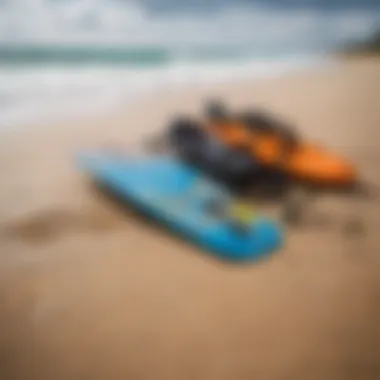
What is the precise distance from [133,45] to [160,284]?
28 cm

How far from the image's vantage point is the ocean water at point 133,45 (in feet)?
2.89

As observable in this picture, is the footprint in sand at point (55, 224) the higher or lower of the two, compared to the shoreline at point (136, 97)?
lower

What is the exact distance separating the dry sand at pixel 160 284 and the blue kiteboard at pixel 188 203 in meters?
0.02

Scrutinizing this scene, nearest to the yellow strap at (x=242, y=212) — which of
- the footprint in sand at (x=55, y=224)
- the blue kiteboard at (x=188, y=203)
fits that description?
the blue kiteboard at (x=188, y=203)

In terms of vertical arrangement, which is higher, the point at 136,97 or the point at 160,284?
the point at 136,97

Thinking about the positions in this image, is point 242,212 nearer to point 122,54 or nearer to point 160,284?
point 160,284

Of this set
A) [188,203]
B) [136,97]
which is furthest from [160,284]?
[136,97]

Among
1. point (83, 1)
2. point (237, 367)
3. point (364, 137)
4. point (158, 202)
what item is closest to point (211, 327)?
point (237, 367)

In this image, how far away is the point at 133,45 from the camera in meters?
0.89

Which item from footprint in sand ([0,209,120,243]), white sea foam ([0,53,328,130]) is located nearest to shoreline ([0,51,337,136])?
white sea foam ([0,53,328,130])

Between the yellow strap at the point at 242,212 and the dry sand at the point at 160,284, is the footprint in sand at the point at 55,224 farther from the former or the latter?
the yellow strap at the point at 242,212

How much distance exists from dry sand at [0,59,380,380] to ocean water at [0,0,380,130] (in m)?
0.02

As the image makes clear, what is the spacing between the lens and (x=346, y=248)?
0.89m

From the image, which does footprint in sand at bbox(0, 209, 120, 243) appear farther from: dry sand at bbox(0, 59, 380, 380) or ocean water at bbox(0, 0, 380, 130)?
ocean water at bbox(0, 0, 380, 130)
